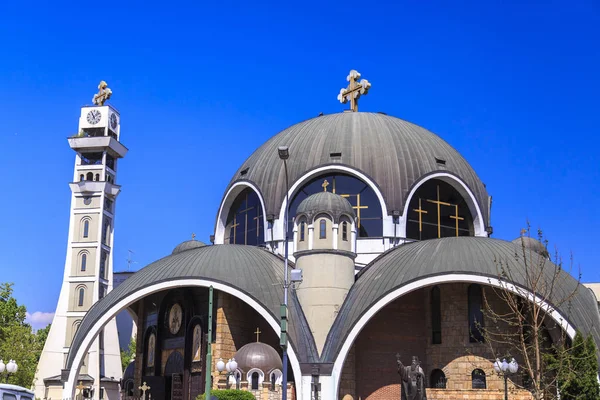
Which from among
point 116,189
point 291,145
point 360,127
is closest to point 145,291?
point 291,145

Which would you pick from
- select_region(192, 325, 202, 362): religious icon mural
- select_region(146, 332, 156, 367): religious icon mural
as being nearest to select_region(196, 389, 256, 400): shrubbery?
→ select_region(192, 325, 202, 362): religious icon mural

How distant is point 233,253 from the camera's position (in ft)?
90.1

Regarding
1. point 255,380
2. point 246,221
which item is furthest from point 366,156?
point 255,380

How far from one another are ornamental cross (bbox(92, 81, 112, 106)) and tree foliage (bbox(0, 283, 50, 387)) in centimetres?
1146

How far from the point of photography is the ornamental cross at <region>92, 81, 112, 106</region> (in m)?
45.4

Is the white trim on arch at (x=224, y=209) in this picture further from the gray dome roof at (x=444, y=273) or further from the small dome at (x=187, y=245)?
the gray dome roof at (x=444, y=273)

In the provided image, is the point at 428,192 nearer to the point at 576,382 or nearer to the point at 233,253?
the point at 233,253

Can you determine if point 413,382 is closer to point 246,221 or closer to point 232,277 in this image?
point 232,277

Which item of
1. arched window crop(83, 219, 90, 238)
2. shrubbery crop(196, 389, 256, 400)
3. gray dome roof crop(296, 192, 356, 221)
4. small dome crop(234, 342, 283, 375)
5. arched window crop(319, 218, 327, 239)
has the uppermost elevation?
arched window crop(83, 219, 90, 238)

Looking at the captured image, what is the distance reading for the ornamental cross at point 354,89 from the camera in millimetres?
35469

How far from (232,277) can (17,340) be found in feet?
59.9

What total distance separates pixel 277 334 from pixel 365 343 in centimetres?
306

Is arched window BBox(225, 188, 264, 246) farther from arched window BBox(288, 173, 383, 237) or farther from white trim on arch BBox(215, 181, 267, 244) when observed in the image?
arched window BBox(288, 173, 383, 237)

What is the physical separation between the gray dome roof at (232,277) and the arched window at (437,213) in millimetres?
5403
